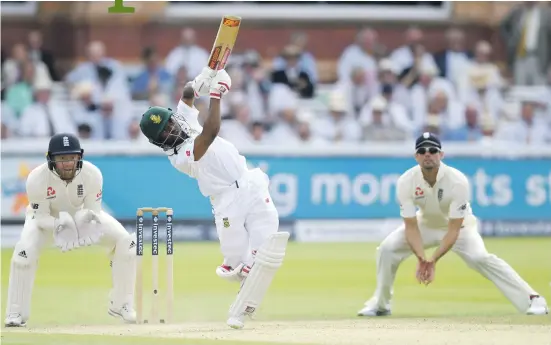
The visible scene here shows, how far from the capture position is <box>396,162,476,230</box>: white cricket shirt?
9.15m

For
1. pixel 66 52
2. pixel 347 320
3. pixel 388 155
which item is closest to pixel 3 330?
pixel 347 320

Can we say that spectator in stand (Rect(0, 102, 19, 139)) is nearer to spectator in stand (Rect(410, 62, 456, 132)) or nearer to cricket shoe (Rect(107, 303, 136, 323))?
spectator in stand (Rect(410, 62, 456, 132))

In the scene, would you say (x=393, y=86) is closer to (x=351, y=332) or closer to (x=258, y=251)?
(x=258, y=251)

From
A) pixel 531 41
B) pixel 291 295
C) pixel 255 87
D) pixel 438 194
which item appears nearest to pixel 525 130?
pixel 531 41

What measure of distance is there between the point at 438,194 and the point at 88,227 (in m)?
2.73

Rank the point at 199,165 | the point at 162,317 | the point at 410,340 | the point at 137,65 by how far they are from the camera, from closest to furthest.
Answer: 1. the point at 410,340
2. the point at 199,165
3. the point at 162,317
4. the point at 137,65

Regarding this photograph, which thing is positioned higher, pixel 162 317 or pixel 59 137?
pixel 59 137

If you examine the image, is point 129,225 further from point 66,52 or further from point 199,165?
point 199,165

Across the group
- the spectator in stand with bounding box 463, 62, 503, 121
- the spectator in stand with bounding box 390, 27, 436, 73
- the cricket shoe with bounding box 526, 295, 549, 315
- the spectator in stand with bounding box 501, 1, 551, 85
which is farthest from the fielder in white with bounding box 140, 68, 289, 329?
the spectator in stand with bounding box 501, 1, 551, 85

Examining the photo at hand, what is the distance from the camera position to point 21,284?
8594mm

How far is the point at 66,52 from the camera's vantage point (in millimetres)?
20203

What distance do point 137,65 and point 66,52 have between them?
1255mm

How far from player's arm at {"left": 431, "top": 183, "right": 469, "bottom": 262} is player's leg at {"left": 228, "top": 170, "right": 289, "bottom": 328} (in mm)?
1652

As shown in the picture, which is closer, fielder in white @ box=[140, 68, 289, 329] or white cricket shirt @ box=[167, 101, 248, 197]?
fielder in white @ box=[140, 68, 289, 329]
